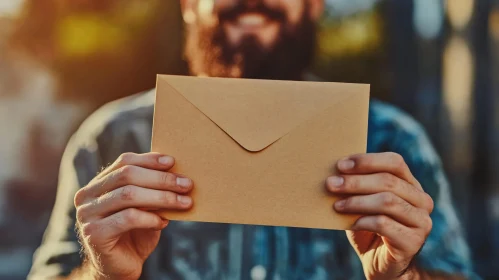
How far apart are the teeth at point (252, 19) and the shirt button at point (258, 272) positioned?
0.52 metres

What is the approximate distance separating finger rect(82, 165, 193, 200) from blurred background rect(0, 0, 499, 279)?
0.44m

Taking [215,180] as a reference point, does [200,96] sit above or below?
above

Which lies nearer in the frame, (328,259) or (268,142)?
(268,142)

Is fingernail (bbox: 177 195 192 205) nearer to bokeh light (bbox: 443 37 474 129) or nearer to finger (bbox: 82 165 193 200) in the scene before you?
finger (bbox: 82 165 193 200)

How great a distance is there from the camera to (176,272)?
1.07 metres

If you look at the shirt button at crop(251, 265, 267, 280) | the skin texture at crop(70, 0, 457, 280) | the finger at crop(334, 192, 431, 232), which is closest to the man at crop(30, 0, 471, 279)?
the shirt button at crop(251, 265, 267, 280)

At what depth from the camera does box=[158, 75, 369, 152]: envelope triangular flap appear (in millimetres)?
707

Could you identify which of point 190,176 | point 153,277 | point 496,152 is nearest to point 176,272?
point 153,277

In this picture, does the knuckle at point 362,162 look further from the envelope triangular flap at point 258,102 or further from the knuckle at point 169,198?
the knuckle at point 169,198

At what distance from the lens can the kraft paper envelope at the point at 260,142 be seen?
27.7 inches

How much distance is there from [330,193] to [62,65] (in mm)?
733

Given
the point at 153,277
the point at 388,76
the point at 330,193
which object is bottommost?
the point at 153,277

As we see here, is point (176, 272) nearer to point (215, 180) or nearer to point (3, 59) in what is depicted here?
point (215, 180)

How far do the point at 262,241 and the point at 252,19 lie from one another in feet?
1.58
